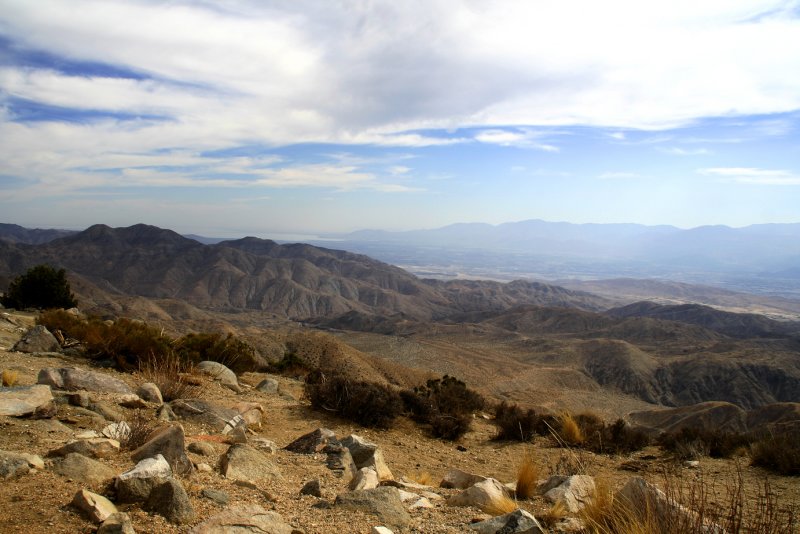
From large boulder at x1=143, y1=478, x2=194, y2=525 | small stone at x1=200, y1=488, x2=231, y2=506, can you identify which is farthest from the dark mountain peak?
large boulder at x1=143, y1=478, x2=194, y2=525

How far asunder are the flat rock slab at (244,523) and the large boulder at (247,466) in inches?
46.4

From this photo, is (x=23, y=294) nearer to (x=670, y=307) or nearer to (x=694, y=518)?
(x=694, y=518)

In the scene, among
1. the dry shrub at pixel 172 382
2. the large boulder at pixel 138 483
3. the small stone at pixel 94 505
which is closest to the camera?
the small stone at pixel 94 505

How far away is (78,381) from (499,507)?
648cm

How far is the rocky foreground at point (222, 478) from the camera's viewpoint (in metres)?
3.65

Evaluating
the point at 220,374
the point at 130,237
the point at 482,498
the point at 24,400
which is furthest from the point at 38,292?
the point at 130,237

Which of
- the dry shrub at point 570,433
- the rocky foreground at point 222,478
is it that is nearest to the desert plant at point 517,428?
the dry shrub at point 570,433

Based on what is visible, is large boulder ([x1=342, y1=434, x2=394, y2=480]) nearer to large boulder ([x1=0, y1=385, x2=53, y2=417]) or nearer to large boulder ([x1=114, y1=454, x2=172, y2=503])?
large boulder ([x1=114, y1=454, x2=172, y2=503])

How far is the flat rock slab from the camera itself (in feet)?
11.3

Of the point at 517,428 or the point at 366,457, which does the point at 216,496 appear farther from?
the point at 517,428

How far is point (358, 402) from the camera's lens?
10.1 meters

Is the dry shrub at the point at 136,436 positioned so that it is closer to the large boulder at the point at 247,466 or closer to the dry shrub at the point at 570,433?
the large boulder at the point at 247,466

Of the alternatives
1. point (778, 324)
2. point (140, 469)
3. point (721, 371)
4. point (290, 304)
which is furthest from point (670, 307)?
point (140, 469)

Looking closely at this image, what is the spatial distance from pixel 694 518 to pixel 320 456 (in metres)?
4.48
